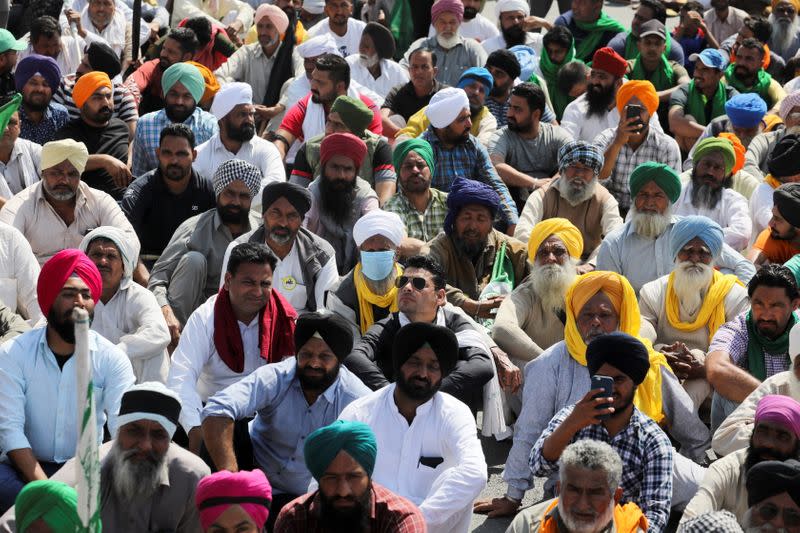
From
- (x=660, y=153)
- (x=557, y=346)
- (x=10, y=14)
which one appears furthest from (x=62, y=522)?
(x=10, y=14)

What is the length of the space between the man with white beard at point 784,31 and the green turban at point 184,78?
22.4ft

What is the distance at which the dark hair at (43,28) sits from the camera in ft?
41.8

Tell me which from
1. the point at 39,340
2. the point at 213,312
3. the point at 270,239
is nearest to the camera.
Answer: the point at 39,340

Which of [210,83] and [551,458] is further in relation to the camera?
[210,83]

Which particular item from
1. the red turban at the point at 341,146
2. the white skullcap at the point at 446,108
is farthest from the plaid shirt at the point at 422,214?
the white skullcap at the point at 446,108

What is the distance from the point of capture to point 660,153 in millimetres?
11094

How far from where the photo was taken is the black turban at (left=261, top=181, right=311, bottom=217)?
895cm

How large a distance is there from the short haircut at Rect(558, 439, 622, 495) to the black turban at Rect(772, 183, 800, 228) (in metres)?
3.91

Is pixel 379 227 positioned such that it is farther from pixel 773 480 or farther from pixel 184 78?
pixel 773 480

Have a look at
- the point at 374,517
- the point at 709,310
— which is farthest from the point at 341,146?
the point at 374,517

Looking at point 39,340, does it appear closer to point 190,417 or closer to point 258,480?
point 190,417

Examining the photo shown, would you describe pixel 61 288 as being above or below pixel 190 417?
above

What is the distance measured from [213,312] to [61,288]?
0.81 meters

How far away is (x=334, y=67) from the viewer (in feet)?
37.7
